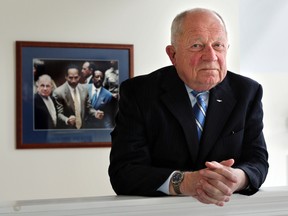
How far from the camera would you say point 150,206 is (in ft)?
4.39

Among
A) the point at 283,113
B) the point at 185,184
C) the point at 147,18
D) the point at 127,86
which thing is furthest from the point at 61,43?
the point at 185,184

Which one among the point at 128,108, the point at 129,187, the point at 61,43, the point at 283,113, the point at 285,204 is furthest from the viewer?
the point at 283,113

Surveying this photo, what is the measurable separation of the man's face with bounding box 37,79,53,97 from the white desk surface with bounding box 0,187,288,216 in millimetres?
3017

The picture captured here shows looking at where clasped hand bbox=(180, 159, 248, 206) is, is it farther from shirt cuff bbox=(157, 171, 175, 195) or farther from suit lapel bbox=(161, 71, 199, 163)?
suit lapel bbox=(161, 71, 199, 163)

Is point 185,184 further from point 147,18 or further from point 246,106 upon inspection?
point 147,18

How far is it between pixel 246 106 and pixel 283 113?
341cm

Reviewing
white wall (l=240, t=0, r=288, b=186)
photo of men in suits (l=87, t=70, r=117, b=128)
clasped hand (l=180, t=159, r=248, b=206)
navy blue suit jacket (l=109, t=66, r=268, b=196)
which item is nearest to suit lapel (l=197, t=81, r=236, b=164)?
navy blue suit jacket (l=109, t=66, r=268, b=196)

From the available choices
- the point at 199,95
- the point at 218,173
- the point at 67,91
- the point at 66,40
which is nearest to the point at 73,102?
the point at 67,91

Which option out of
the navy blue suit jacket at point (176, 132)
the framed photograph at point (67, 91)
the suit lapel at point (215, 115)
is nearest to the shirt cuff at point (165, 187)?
the navy blue suit jacket at point (176, 132)

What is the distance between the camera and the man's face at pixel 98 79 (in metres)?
4.41

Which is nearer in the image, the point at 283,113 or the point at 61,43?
the point at 61,43

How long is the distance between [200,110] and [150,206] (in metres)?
0.44

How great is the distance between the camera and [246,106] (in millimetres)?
1659

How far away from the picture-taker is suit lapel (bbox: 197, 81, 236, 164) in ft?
5.25
